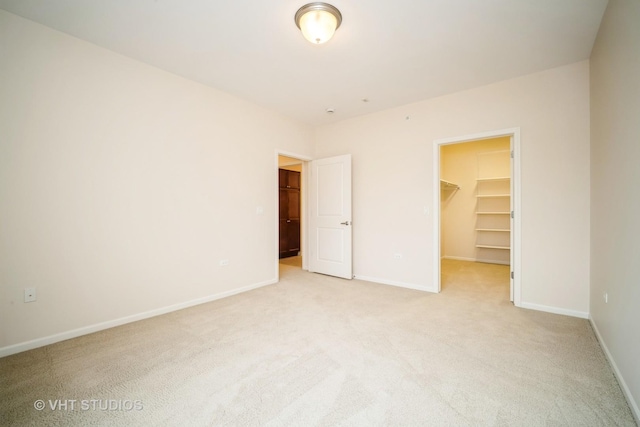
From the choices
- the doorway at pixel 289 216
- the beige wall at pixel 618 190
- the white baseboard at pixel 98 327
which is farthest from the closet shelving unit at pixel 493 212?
the white baseboard at pixel 98 327

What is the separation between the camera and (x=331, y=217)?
4672 mm

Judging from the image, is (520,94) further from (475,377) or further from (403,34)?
(475,377)

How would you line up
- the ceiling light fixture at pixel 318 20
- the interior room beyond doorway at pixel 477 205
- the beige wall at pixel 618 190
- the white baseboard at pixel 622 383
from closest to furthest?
the white baseboard at pixel 622 383
the beige wall at pixel 618 190
the ceiling light fixture at pixel 318 20
the interior room beyond doorway at pixel 477 205

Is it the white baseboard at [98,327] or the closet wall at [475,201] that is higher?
the closet wall at [475,201]

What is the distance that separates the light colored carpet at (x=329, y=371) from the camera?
1.48m

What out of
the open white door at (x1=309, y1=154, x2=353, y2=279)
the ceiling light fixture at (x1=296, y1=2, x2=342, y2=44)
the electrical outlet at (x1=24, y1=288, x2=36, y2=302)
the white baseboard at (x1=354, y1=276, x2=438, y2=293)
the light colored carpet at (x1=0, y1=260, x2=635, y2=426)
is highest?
the ceiling light fixture at (x1=296, y1=2, x2=342, y2=44)

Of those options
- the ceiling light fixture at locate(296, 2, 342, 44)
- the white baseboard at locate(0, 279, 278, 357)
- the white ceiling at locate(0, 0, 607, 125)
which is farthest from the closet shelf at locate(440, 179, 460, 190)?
the white baseboard at locate(0, 279, 278, 357)

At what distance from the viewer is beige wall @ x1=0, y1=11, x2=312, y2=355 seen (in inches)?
85.9

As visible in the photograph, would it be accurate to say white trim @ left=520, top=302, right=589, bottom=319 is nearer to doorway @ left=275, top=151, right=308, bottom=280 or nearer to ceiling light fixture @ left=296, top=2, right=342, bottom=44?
ceiling light fixture @ left=296, top=2, right=342, bottom=44

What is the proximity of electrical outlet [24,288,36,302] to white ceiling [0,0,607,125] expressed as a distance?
2.20m

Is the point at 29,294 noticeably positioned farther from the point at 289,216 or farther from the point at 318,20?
the point at 289,216

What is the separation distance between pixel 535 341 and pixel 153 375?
2966 millimetres

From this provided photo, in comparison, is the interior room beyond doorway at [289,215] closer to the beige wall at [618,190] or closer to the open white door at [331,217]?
the open white door at [331,217]

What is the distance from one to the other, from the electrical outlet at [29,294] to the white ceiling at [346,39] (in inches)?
86.5
